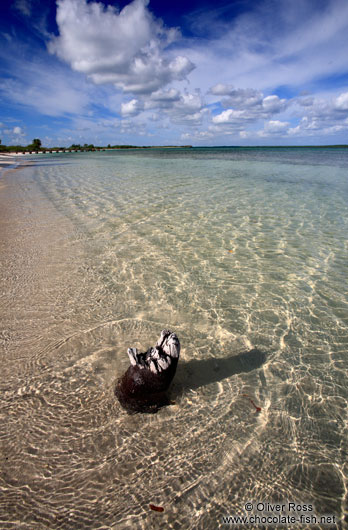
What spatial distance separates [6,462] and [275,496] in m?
2.61

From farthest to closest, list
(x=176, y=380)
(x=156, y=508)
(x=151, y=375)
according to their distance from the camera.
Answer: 1. (x=176, y=380)
2. (x=151, y=375)
3. (x=156, y=508)

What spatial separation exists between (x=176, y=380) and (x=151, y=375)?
0.74 metres

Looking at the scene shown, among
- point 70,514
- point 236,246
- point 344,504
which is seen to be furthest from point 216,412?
point 236,246

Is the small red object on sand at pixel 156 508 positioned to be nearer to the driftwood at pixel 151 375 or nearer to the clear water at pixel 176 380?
the clear water at pixel 176 380

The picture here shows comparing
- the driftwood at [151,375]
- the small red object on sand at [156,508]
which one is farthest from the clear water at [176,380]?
the driftwood at [151,375]

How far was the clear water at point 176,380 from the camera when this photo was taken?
7.79ft

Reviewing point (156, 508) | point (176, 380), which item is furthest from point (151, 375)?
point (156, 508)

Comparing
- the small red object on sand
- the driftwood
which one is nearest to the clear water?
the small red object on sand

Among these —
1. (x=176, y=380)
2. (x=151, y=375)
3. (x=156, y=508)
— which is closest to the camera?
(x=156, y=508)

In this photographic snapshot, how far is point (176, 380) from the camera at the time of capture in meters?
3.54

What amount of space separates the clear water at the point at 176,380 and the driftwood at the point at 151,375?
16 centimetres

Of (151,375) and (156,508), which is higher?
(151,375)

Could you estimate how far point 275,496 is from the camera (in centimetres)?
241

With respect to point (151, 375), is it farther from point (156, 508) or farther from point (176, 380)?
point (156, 508)
